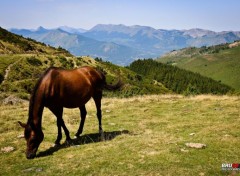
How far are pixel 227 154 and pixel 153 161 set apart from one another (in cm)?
287

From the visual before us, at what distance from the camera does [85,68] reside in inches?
619

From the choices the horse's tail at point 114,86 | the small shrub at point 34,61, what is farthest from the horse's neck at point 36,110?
the small shrub at point 34,61

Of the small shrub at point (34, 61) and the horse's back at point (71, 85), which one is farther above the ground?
the small shrub at point (34, 61)

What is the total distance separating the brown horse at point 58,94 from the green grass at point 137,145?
0.97 m

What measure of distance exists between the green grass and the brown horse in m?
0.97

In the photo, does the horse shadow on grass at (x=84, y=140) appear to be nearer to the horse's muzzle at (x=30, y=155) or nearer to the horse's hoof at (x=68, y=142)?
the horse's hoof at (x=68, y=142)

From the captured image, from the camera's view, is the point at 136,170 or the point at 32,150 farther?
the point at 32,150

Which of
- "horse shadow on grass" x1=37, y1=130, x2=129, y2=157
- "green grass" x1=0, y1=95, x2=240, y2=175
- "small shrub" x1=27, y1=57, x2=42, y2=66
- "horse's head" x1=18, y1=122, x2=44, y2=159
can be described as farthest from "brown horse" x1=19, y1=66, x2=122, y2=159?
"small shrub" x1=27, y1=57, x2=42, y2=66

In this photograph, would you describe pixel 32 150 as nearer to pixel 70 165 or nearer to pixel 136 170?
pixel 70 165

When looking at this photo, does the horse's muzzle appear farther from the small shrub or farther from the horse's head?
the small shrub

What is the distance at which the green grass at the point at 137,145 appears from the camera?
1005 centimetres

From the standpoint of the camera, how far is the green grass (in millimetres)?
10047

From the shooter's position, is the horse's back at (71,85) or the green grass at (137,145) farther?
the horse's back at (71,85)

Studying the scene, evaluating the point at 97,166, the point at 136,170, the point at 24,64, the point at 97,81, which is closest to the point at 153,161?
the point at 136,170
